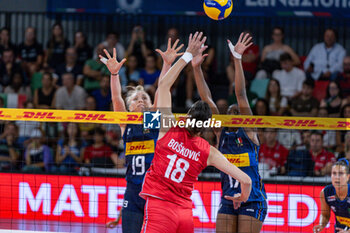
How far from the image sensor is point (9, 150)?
10.3m

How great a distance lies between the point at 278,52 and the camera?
11.4 metres

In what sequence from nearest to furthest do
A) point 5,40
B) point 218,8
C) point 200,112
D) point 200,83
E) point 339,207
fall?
point 200,112 < point 200,83 < point 339,207 < point 218,8 < point 5,40

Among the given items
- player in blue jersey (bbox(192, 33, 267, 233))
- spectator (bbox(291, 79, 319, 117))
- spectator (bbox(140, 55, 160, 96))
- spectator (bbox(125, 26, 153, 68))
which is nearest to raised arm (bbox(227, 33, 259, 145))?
player in blue jersey (bbox(192, 33, 267, 233))

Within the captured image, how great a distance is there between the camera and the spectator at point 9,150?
33.6ft

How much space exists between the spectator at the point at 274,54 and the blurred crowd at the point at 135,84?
20 millimetres

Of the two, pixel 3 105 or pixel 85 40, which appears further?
pixel 85 40

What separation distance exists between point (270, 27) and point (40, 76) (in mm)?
4997

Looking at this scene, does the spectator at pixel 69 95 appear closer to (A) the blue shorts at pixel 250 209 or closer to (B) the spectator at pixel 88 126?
(B) the spectator at pixel 88 126

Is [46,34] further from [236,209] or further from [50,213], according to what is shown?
[236,209]

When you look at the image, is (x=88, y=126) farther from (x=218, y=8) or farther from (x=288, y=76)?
(x=218, y=8)

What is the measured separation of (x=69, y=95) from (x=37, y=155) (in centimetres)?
162

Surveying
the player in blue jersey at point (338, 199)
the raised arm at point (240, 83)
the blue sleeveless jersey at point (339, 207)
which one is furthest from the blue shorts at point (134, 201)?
the blue sleeveless jersey at point (339, 207)

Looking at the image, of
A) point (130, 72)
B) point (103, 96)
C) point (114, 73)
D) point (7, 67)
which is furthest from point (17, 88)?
point (114, 73)

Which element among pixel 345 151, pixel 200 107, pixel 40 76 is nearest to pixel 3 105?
pixel 40 76
